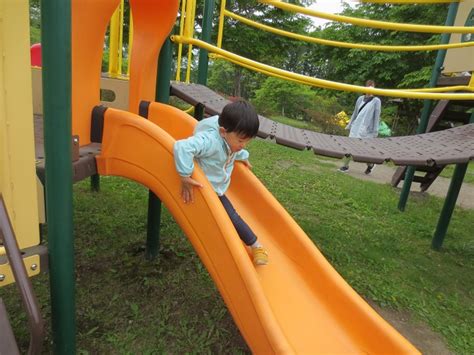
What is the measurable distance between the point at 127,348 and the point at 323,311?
1035 mm

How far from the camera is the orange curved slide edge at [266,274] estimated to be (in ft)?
5.05

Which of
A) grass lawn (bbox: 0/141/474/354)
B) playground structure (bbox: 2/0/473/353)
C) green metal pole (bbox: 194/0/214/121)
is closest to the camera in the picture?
playground structure (bbox: 2/0/473/353)

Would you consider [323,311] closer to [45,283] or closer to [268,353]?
[268,353]

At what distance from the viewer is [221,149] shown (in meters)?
1.91

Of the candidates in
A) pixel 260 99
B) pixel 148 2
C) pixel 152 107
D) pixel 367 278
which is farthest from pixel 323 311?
pixel 260 99

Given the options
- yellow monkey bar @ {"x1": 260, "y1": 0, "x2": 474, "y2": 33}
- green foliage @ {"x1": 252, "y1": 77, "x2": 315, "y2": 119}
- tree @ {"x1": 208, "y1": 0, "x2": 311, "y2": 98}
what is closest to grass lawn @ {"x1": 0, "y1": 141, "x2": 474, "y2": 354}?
yellow monkey bar @ {"x1": 260, "y1": 0, "x2": 474, "y2": 33}

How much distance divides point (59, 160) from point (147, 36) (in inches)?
49.1

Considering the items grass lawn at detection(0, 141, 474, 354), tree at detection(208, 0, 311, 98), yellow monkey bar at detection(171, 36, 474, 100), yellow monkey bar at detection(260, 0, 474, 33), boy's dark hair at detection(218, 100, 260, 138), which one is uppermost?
tree at detection(208, 0, 311, 98)

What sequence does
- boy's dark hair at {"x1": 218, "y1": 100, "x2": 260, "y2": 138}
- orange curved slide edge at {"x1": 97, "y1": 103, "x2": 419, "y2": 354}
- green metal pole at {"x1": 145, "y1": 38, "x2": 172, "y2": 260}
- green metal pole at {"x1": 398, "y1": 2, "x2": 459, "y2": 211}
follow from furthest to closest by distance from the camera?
green metal pole at {"x1": 398, "y1": 2, "x2": 459, "y2": 211} → green metal pole at {"x1": 145, "y1": 38, "x2": 172, "y2": 260} → boy's dark hair at {"x1": 218, "y1": 100, "x2": 260, "y2": 138} → orange curved slide edge at {"x1": 97, "y1": 103, "x2": 419, "y2": 354}

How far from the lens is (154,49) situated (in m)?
2.35

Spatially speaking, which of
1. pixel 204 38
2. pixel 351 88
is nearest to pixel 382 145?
pixel 351 88

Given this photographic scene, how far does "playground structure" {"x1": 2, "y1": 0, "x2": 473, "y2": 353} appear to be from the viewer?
4.64 feet

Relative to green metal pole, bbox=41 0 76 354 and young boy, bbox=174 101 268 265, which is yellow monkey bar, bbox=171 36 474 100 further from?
green metal pole, bbox=41 0 76 354

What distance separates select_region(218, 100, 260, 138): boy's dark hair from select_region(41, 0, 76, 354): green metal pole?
0.74m
